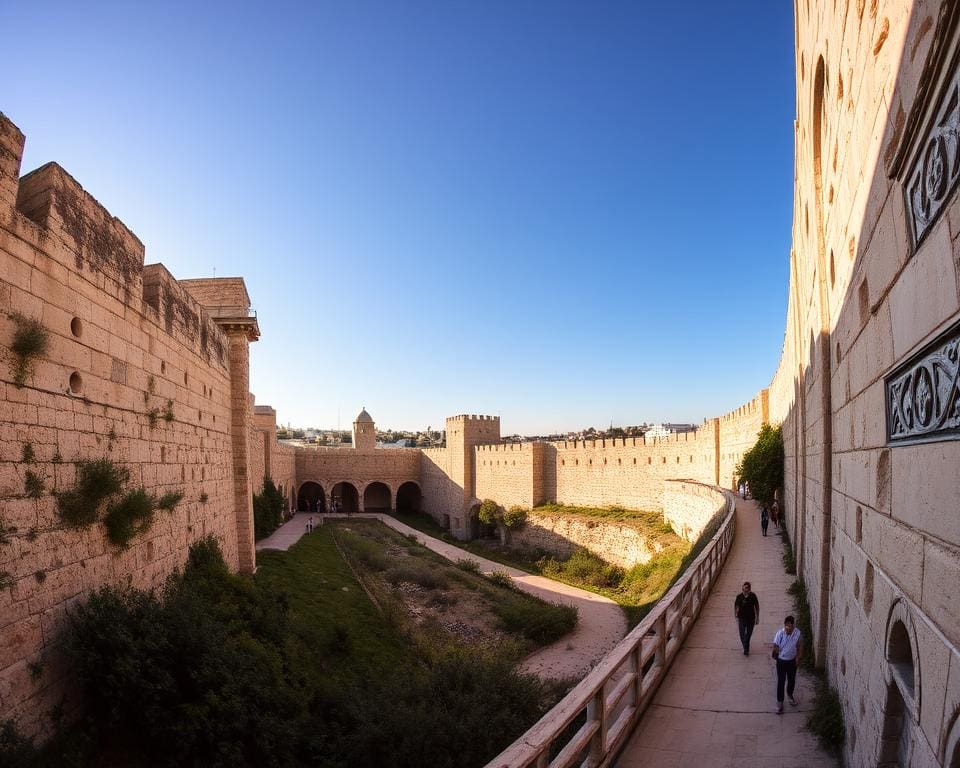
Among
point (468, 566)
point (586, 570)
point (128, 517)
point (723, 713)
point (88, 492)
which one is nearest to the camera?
point (723, 713)

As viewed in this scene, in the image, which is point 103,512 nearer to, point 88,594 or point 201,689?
point 88,594

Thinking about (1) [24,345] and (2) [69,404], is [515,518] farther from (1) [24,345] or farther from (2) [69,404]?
(1) [24,345]

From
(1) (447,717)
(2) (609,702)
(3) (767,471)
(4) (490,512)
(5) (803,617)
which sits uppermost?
(3) (767,471)

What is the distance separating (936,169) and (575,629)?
49.5 feet

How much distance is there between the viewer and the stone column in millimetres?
11867

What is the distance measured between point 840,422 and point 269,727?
585cm

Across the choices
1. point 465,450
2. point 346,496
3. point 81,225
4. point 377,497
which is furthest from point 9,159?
point 377,497

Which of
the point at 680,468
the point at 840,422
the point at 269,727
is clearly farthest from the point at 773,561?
the point at 680,468

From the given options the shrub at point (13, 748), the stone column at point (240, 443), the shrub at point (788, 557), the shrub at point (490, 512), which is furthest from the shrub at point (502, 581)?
the shrub at point (13, 748)

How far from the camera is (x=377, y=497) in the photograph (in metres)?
47.7

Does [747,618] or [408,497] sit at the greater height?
[747,618]

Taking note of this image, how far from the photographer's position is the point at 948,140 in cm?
155

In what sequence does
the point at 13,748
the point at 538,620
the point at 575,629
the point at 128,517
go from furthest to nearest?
1. the point at 575,629
2. the point at 538,620
3. the point at 128,517
4. the point at 13,748

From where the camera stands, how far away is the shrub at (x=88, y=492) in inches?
187
